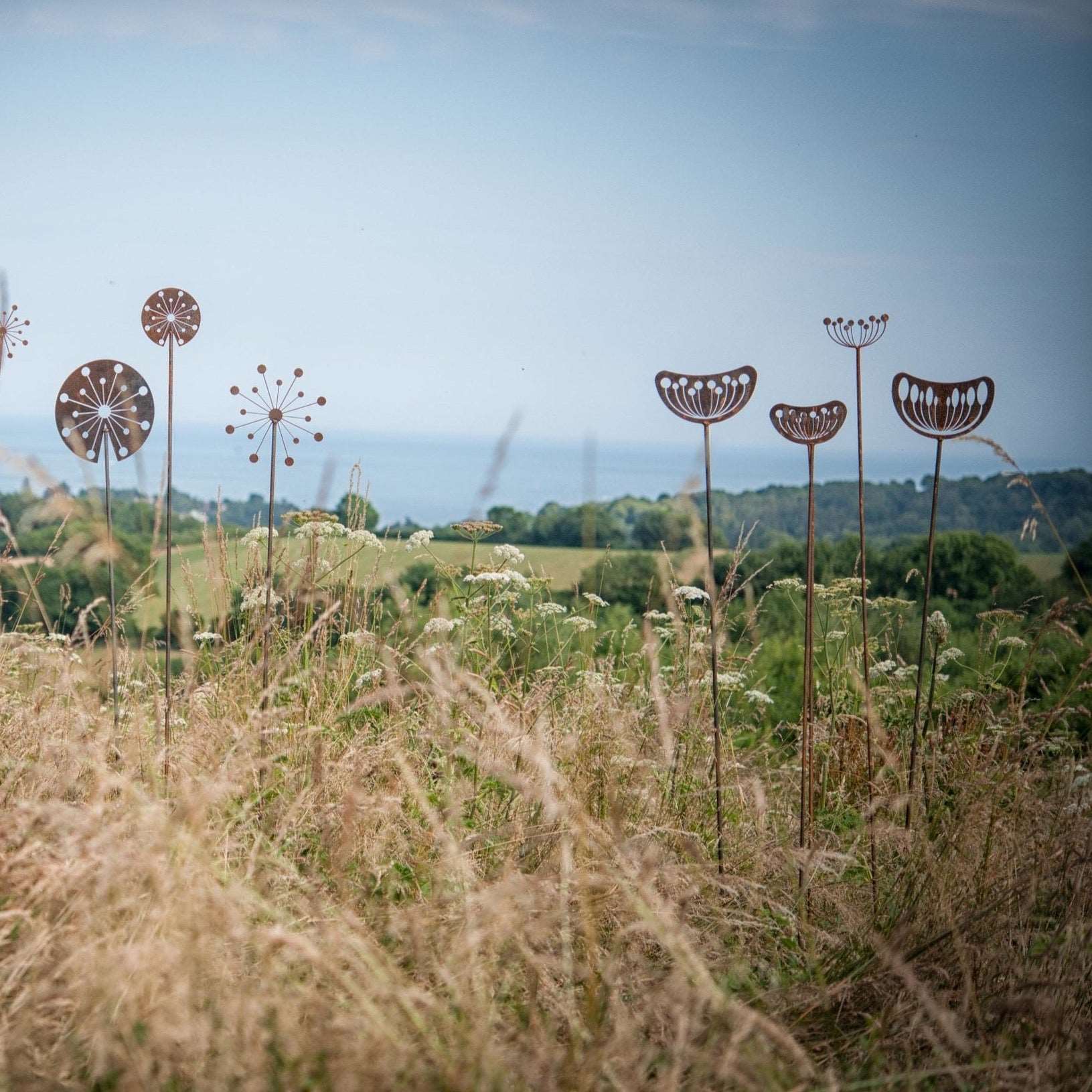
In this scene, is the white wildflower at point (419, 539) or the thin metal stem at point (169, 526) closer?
the thin metal stem at point (169, 526)

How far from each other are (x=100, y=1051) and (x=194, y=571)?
98.3 inches

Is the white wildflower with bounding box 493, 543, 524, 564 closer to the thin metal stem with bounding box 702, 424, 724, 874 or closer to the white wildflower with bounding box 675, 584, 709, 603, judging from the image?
the white wildflower with bounding box 675, 584, 709, 603

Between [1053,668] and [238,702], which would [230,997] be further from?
[1053,668]

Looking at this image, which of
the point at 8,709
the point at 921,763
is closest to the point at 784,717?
the point at 921,763

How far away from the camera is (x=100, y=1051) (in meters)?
1.32

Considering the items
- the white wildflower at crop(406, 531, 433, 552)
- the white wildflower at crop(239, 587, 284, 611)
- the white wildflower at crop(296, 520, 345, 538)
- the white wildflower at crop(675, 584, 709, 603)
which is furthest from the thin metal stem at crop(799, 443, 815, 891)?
the white wildflower at crop(239, 587, 284, 611)

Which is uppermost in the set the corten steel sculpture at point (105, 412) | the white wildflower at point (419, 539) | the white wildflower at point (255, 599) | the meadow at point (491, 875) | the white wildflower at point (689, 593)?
the corten steel sculpture at point (105, 412)

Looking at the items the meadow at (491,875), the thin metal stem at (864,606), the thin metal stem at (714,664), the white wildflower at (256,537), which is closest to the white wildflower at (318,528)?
the meadow at (491,875)

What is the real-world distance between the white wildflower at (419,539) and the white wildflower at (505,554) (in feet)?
0.76

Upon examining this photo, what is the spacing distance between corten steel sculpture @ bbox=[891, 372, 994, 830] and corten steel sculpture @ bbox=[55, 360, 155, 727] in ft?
6.77

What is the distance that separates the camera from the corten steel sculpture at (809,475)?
256cm

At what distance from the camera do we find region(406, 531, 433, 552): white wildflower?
327 cm

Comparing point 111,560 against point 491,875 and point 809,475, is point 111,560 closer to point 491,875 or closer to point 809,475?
point 491,875

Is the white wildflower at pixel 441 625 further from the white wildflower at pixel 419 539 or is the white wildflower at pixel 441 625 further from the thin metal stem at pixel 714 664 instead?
the thin metal stem at pixel 714 664
